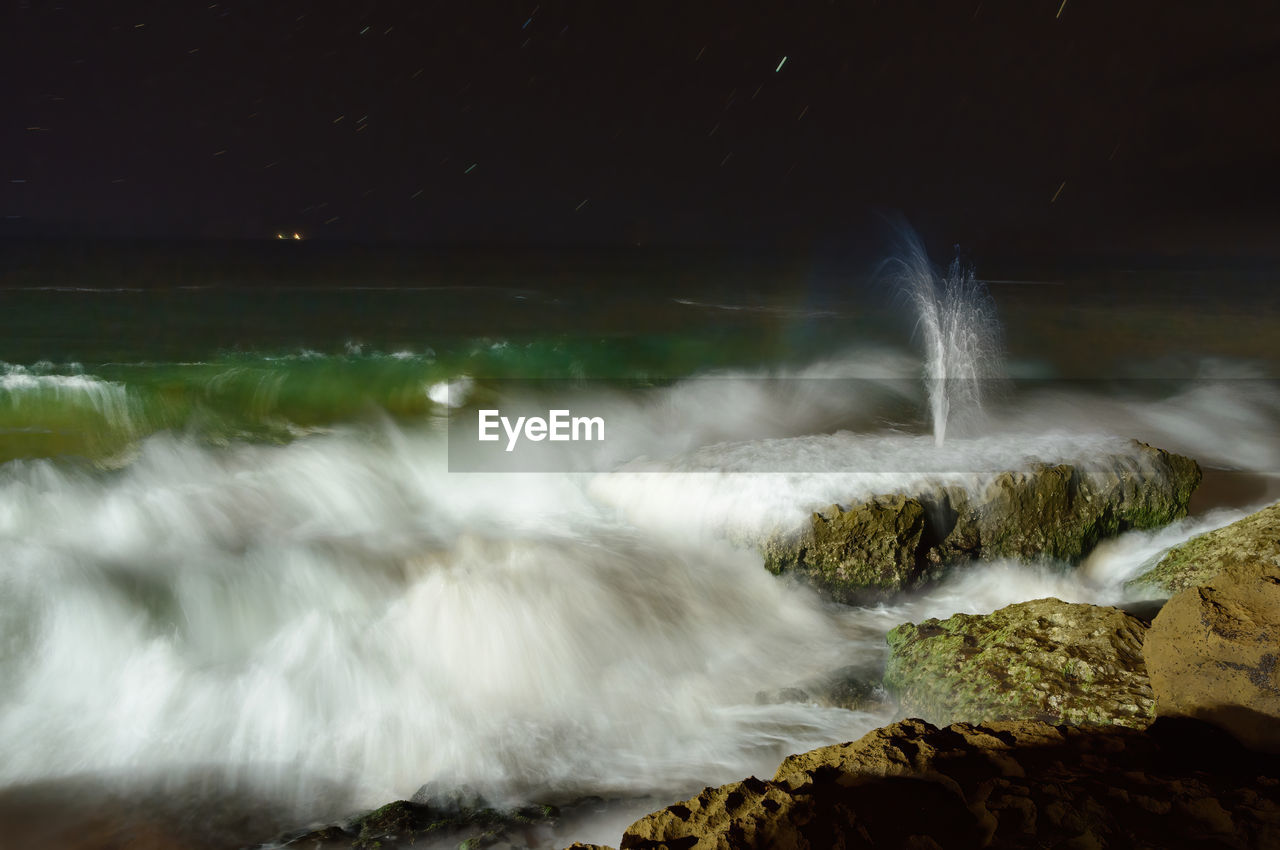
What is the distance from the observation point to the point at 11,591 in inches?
241

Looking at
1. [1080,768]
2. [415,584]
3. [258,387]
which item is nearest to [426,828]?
[415,584]

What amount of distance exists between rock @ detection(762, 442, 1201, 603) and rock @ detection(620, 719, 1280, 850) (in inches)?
148

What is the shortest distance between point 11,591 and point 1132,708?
8.12m

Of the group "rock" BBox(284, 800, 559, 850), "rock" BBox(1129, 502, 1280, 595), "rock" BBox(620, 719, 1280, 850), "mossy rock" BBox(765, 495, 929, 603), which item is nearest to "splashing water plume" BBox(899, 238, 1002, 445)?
"mossy rock" BBox(765, 495, 929, 603)

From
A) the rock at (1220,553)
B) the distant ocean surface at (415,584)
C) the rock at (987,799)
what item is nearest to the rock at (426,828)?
the distant ocean surface at (415,584)

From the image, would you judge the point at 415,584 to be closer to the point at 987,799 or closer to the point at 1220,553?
the point at 987,799

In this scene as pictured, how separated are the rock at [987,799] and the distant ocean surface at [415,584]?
198 cm

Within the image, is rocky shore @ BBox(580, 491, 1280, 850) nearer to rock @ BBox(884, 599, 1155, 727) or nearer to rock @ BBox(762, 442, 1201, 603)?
rock @ BBox(884, 599, 1155, 727)

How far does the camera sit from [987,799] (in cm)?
245

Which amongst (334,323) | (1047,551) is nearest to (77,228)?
(334,323)

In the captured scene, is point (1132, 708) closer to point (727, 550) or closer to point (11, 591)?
point (727, 550)

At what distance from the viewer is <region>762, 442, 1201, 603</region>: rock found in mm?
6633

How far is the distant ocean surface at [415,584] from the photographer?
470 centimetres

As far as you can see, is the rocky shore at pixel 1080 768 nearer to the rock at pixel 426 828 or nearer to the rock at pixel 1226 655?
the rock at pixel 1226 655
